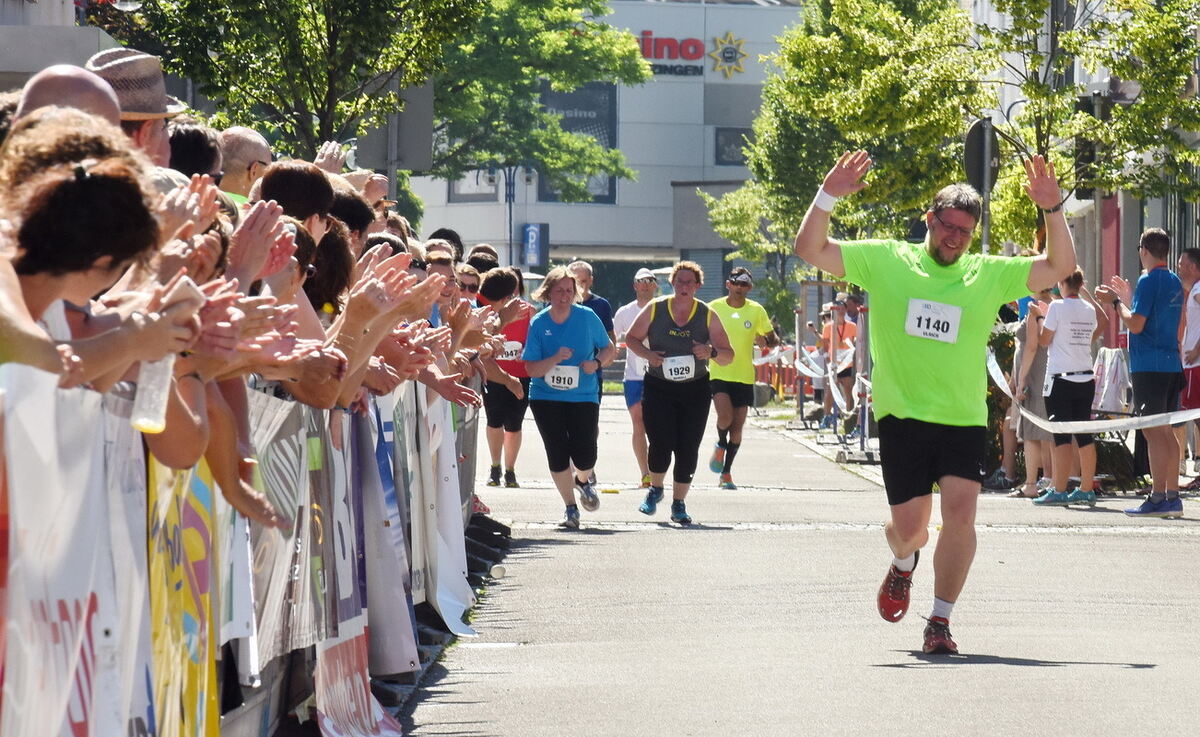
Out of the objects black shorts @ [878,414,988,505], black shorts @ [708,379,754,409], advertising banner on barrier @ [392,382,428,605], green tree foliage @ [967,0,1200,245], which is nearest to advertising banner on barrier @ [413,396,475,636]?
advertising banner on barrier @ [392,382,428,605]

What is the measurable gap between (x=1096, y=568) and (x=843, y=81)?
14905mm

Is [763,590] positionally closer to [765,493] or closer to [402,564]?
[402,564]

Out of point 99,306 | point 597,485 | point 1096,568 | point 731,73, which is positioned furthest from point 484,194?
point 99,306

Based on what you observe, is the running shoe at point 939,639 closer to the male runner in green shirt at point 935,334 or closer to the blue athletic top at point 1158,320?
the male runner in green shirt at point 935,334

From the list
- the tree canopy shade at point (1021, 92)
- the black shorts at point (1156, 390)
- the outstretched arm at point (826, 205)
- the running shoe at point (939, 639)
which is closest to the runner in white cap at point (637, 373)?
the black shorts at point (1156, 390)

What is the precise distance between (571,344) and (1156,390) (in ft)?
14.4

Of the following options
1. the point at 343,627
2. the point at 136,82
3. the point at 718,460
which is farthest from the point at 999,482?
the point at 136,82

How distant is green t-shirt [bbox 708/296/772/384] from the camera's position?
1878 centimetres

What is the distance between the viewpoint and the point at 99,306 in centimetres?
394

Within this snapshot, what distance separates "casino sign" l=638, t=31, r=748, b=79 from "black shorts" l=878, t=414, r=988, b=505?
7429 centimetres

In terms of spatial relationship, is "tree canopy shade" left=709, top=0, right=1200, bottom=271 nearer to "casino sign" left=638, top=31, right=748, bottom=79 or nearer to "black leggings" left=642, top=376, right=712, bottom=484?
"black leggings" left=642, top=376, right=712, bottom=484

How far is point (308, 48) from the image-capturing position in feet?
52.9

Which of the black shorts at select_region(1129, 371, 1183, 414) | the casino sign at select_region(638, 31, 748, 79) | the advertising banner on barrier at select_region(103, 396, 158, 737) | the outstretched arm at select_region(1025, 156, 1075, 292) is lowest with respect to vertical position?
the black shorts at select_region(1129, 371, 1183, 414)

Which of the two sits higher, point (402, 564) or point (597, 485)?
point (402, 564)
